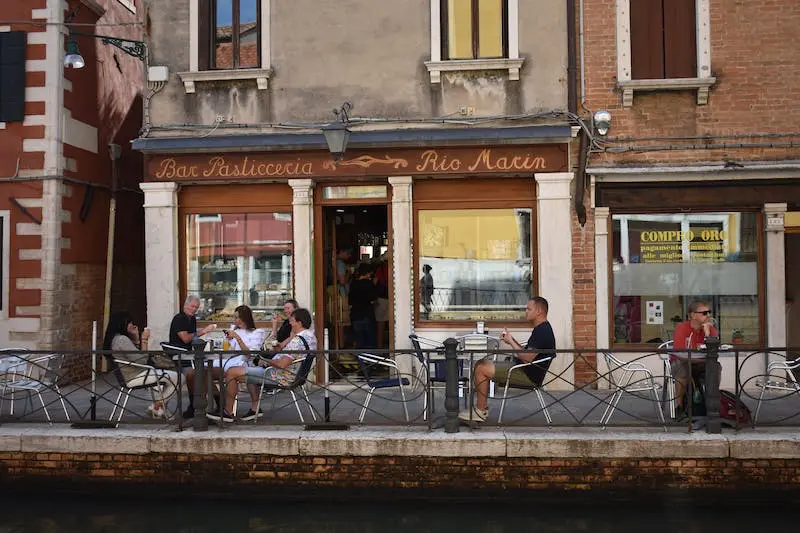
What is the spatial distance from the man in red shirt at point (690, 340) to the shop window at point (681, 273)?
91.7 inches

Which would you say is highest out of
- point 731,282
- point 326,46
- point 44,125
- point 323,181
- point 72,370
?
point 326,46

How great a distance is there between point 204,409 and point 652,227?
20.6 feet

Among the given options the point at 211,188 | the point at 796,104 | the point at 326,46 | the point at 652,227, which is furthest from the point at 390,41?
the point at 796,104

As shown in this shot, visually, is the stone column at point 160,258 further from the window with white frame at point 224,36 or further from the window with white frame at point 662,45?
the window with white frame at point 662,45

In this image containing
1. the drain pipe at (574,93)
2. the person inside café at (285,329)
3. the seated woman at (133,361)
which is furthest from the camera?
the drain pipe at (574,93)

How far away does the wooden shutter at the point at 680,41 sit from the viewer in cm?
996

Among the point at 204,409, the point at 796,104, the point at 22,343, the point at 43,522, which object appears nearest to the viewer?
the point at 43,522

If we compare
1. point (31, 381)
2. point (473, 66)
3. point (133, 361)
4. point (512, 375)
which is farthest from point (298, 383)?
point (473, 66)

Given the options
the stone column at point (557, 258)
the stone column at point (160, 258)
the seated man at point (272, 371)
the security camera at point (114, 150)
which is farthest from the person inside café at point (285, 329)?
the security camera at point (114, 150)

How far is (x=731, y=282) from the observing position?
33.1ft

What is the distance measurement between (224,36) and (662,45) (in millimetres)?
6017

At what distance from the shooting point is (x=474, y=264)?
10.4 m

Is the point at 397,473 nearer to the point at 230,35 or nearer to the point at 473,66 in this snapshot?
the point at 473,66

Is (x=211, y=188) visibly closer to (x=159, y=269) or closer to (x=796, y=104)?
(x=159, y=269)
